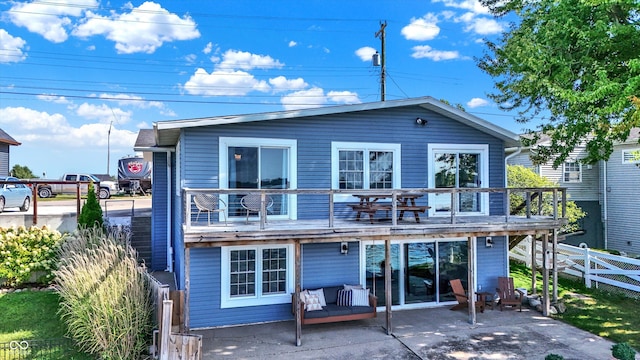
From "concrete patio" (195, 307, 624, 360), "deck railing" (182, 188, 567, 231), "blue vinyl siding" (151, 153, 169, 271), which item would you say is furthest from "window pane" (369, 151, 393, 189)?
"blue vinyl siding" (151, 153, 169, 271)

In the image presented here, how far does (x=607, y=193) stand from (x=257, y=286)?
1859cm

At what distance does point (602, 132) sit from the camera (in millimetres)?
10500

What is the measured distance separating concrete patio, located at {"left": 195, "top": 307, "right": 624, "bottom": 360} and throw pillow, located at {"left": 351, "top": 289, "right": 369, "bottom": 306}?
18.3 inches

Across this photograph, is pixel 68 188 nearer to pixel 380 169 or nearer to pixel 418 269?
pixel 380 169

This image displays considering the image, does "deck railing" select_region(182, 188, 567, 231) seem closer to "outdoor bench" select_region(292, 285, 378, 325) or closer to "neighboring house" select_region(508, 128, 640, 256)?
"outdoor bench" select_region(292, 285, 378, 325)

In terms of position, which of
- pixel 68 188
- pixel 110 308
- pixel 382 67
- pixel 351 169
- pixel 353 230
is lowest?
pixel 110 308

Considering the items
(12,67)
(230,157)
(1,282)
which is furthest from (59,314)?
(12,67)

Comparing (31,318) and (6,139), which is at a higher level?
(6,139)

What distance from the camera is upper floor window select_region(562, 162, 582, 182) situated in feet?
65.7

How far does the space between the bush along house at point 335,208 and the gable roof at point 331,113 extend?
1.3 inches

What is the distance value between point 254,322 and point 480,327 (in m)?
5.36

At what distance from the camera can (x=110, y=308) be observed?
23.3 ft

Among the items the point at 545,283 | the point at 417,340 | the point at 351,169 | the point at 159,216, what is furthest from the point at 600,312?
the point at 159,216

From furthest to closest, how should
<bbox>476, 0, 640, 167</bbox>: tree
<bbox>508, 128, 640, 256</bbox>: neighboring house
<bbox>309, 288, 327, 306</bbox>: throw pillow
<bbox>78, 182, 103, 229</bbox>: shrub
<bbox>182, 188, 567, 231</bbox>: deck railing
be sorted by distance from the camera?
1. <bbox>508, 128, 640, 256</bbox>: neighboring house
2. <bbox>78, 182, 103, 229</bbox>: shrub
3. <bbox>309, 288, 327, 306</bbox>: throw pillow
4. <bbox>476, 0, 640, 167</bbox>: tree
5. <bbox>182, 188, 567, 231</bbox>: deck railing
